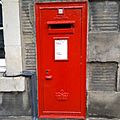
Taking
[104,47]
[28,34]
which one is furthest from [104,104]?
[28,34]

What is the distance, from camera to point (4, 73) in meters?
4.36

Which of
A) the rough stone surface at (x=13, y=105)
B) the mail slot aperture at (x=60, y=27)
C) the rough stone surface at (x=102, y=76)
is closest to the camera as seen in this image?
the mail slot aperture at (x=60, y=27)

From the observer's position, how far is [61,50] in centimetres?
414

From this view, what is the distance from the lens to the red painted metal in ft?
13.3

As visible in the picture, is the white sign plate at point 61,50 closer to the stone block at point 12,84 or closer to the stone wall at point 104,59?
the stone wall at point 104,59

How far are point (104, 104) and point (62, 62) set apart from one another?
3.71ft

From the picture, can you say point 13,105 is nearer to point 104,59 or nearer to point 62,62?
point 62,62

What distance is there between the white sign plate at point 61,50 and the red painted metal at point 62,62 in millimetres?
36

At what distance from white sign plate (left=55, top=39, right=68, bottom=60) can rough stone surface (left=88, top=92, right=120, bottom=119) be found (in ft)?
2.84

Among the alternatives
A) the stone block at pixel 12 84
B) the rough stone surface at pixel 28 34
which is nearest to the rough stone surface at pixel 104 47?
the rough stone surface at pixel 28 34

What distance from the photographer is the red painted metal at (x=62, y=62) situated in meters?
4.04

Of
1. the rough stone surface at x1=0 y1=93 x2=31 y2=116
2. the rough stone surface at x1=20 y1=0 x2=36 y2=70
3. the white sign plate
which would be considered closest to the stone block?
the rough stone surface at x1=0 y1=93 x2=31 y2=116

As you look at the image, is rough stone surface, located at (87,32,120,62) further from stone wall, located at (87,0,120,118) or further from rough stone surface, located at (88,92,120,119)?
rough stone surface, located at (88,92,120,119)

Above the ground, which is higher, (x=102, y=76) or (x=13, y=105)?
(x=102, y=76)
